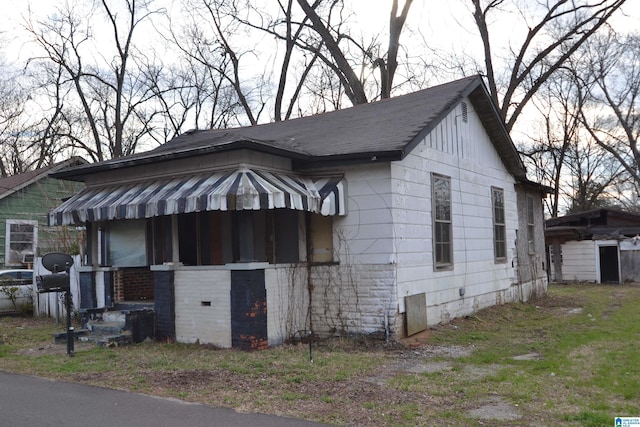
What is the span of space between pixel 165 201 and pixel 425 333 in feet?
17.5

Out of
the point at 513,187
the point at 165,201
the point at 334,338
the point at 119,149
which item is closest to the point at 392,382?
the point at 334,338

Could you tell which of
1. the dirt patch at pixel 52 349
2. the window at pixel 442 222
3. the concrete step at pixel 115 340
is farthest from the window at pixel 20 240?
the window at pixel 442 222

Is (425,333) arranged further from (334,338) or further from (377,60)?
(377,60)

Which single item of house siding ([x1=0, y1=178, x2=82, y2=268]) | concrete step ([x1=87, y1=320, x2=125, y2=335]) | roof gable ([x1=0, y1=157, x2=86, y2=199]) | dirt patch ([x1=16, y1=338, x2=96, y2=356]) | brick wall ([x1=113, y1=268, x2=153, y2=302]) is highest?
roof gable ([x1=0, y1=157, x2=86, y2=199])

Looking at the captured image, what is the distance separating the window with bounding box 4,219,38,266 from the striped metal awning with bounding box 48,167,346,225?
11.0 meters

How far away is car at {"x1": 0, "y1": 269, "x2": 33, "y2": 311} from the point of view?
1582cm

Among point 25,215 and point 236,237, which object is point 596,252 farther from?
point 25,215

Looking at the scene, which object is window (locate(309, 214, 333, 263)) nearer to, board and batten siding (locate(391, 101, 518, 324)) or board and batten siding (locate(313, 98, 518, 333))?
board and batten siding (locate(313, 98, 518, 333))

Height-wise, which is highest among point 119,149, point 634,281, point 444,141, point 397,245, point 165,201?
point 119,149

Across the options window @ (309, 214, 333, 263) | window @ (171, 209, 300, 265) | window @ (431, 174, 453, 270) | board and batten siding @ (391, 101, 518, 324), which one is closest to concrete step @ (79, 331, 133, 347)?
window @ (171, 209, 300, 265)

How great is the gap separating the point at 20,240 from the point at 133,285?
11000 mm

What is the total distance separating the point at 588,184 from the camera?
134ft

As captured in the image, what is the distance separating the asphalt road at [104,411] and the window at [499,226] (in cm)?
1058

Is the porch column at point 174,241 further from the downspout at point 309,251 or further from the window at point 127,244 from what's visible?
the downspout at point 309,251
